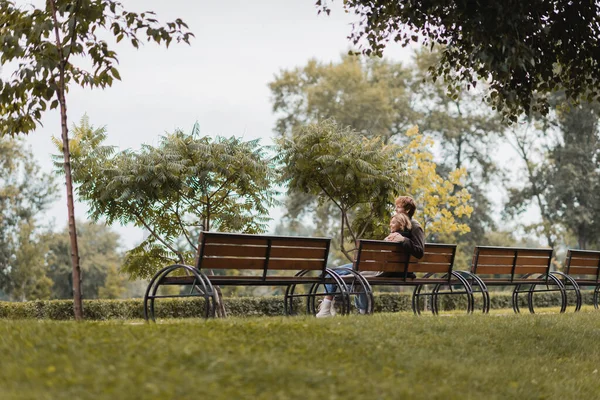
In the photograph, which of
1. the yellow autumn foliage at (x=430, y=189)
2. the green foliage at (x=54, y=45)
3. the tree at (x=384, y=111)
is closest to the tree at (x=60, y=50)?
the green foliage at (x=54, y=45)

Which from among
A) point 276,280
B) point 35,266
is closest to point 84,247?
point 35,266

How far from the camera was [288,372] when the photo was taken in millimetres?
4668

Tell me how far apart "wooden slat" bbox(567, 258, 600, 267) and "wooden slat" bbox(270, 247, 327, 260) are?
20.5ft

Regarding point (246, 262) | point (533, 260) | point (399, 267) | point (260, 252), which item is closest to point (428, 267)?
point (399, 267)

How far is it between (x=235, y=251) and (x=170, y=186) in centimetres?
722

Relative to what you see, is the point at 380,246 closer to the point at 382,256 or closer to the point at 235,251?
the point at 382,256

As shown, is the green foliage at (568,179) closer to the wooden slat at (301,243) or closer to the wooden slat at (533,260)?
the wooden slat at (533,260)

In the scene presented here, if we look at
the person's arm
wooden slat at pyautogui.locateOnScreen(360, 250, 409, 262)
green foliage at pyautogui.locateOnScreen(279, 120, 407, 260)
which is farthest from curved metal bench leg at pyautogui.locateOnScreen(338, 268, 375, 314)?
green foliage at pyautogui.locateOnScreen(279, 120, 407, 260)

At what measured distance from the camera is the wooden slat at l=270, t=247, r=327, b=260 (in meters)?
8.55

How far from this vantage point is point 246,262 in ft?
27.3

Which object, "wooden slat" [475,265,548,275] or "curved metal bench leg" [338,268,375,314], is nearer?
"curved metal bench leg" [338,268,375,314]

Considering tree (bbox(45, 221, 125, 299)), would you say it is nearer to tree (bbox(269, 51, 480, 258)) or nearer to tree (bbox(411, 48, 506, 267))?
tree (bbox(269, 51, 480, 258))

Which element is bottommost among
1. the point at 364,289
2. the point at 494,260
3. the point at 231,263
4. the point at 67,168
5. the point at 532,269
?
the point at 364,289

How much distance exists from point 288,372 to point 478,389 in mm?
1528
